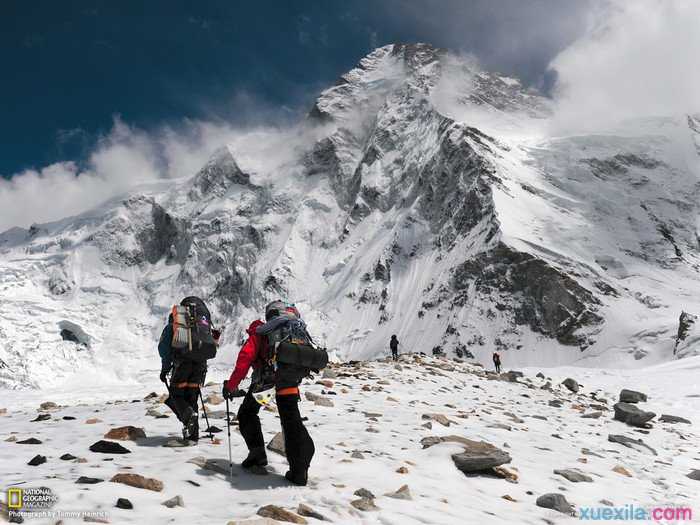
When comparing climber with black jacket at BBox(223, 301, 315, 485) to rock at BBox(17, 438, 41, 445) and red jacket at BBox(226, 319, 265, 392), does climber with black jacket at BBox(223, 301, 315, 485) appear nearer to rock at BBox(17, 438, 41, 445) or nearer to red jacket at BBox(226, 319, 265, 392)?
red jacket at BBox(226, 319, 265, 392)

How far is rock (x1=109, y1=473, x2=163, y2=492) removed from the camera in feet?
19.6

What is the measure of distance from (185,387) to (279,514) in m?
3.91

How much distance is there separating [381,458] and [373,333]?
402ft

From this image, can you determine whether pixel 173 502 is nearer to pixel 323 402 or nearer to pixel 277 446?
pixel 277 446

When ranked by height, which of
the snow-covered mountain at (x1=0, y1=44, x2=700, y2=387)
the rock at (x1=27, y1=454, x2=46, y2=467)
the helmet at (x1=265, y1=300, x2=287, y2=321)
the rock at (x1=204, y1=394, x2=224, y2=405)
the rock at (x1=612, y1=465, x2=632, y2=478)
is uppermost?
the snow-covered mountain at (x1=0, y1=44, x2=700, y2=387)

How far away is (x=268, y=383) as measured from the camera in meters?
7.25

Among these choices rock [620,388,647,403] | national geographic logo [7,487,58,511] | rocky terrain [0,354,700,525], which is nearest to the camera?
national geographic logo [7,487,58,511]

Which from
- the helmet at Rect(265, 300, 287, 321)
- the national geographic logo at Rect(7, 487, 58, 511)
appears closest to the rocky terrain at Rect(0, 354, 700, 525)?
the national geographic logo at Rect(7, 487, 58, 511)

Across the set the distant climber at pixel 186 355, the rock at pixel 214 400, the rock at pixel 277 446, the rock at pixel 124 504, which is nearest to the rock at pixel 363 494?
the rock at pixel 277 446

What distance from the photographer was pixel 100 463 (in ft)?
22.9

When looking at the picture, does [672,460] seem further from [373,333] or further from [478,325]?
[373,333]

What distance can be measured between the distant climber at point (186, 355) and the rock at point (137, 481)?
91.0 inches

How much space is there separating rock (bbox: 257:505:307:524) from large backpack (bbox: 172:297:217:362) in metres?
3.61

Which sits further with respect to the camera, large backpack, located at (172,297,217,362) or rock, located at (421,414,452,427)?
rock, located at (421,414,452,427)
